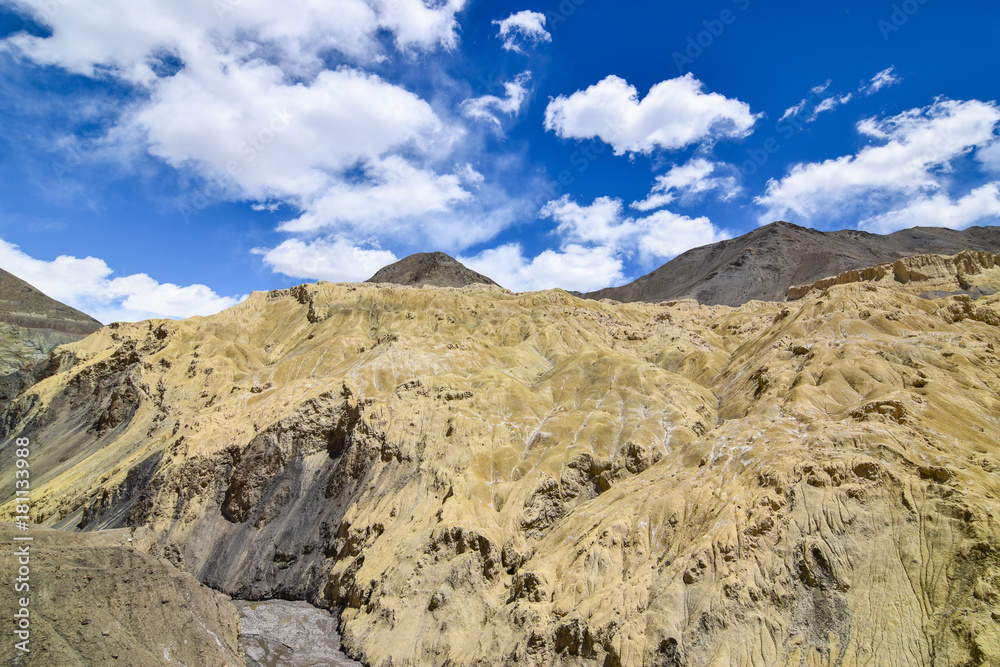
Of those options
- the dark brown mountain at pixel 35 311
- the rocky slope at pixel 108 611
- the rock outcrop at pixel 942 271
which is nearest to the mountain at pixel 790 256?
the rock outcrop at pixel 942 271

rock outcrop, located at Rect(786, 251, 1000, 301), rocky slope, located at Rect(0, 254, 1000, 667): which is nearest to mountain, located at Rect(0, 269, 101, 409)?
rocky slope, located at Rect(0, 254, 1000, 667)

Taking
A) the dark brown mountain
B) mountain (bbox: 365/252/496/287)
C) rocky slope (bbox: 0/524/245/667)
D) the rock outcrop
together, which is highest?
mountain (bbox: 365/252/496/287)

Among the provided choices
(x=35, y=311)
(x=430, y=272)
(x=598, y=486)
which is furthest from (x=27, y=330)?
(x=598, y=486)

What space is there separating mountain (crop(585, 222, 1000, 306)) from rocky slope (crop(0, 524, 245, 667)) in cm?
15840

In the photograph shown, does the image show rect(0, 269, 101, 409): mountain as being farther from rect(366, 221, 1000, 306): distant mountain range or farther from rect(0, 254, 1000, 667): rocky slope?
rect(366, 221, 1000, 306): distant mountain range

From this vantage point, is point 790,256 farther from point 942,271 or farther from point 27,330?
point 27,330

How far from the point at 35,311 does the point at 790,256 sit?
243 meters

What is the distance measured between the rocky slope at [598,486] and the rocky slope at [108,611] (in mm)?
7061

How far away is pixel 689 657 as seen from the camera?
61.4ft

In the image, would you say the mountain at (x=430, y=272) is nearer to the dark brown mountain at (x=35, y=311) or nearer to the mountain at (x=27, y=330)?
the dark brown mountain at (x=35, y=311)

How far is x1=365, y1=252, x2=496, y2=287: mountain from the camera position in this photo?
6501 inches

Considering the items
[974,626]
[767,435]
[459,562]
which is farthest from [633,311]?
[974,626]

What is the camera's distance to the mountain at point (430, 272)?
165 m

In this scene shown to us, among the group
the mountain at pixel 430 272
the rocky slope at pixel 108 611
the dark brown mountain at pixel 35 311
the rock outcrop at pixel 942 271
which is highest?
the mountain at pixel 430 272
